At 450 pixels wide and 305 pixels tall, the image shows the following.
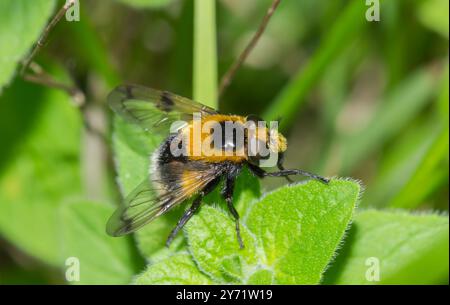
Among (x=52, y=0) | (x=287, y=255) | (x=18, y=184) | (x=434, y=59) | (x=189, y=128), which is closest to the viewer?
(x=287, y=255)

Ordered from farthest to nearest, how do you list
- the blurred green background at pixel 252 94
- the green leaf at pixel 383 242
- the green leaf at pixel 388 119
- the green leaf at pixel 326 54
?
the green leaf at pixel 388 119 → the blurred green background at pixel 252 94 → the green leaf at pixel 326 54 → the green leaf at pixel 383 242

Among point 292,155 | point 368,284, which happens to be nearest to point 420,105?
point 292,155

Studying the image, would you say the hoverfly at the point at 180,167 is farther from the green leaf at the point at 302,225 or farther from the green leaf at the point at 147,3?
the green leaf at the point at 147,3

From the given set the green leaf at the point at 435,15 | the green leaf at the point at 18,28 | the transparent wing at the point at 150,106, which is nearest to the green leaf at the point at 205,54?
the transparent wing at the point at 150,106

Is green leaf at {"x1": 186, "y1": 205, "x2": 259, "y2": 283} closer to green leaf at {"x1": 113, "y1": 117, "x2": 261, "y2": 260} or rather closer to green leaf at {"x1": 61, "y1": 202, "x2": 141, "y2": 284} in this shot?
green leaf at {"x1": 113, "y1": 117, "x2": 261, "y2": 260}

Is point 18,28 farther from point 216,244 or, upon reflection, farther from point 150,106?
point 216,244

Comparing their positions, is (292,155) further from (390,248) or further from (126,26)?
(390,248)
